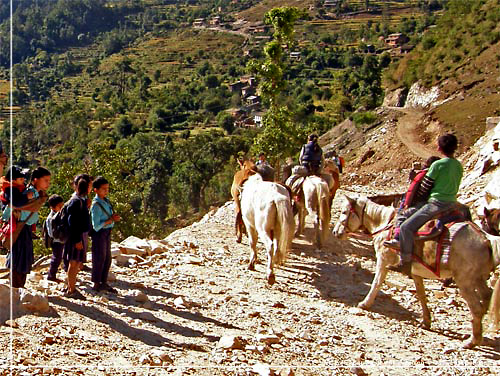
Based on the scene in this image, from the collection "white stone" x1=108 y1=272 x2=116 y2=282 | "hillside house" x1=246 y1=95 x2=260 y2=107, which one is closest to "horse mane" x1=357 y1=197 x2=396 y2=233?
"white stone" x1=108 y1=272 x2=116 y2=282

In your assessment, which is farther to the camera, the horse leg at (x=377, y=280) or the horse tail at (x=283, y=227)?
the horse tail at (x=283, y=227)

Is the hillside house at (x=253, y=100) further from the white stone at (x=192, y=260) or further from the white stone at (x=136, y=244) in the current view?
the white stone at (x=192, y=260)

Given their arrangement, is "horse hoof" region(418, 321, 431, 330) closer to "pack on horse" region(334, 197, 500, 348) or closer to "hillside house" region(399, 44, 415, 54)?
"pack on horse" region(334, 197, 500, 348)

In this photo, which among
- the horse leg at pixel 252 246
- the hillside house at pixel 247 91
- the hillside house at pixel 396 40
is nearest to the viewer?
the horse leg at pixel 252 246

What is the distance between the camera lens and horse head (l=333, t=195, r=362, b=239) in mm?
9352

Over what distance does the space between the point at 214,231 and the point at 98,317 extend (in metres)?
6.62

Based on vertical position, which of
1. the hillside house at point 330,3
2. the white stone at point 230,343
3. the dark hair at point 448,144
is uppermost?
the hillside house at point 330,3

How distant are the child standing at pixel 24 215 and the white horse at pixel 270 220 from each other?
3.61 metres

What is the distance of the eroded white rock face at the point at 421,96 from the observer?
47.4 meters

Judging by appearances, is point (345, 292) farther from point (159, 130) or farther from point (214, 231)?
point (159, 130)

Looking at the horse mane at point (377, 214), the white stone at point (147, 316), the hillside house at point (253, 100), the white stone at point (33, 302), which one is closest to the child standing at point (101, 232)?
the white stone at point (147, 316)

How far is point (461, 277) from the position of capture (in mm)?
7871

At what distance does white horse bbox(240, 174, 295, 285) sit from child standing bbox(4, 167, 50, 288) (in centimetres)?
361

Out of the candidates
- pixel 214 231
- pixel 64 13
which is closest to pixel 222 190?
pixel 214 231
